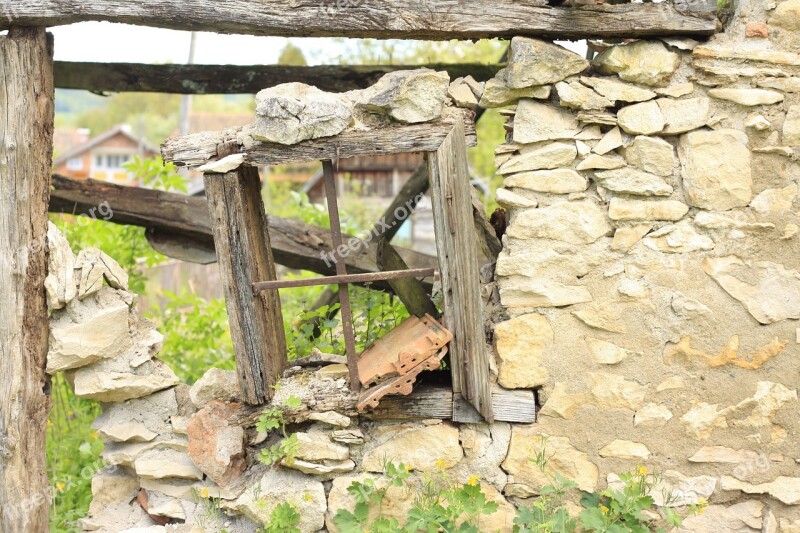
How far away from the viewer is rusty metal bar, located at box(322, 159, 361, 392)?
9.10 ft

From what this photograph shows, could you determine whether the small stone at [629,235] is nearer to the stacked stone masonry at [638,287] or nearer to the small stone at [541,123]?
the stacked stone masonry at [638,287]

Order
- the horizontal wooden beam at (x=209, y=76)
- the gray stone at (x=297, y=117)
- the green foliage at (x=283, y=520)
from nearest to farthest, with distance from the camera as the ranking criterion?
1. the gray stone at (x=297, y=117)
2. the green foliage at (x=283, y=520)
3. the horizontal wooden beam at (x=209, y=76)

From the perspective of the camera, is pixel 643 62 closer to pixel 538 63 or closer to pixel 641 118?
pixel 641 118

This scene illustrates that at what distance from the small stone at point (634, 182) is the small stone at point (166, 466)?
2029 mm

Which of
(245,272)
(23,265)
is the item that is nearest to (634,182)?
(245,272)

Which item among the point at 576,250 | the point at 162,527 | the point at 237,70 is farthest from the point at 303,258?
the point at 576,250

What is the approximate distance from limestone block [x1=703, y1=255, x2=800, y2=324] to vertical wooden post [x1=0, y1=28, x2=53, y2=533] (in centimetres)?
264

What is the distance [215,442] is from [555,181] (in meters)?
1.69

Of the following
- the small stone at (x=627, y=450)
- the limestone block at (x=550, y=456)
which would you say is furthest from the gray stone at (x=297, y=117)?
the small stone at (x=627, y=450)

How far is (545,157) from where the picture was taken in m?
2.73

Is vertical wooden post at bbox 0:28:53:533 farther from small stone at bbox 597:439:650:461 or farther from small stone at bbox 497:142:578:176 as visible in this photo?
small stone at bbox 597:439:650:461

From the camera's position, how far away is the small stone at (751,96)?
104 inches

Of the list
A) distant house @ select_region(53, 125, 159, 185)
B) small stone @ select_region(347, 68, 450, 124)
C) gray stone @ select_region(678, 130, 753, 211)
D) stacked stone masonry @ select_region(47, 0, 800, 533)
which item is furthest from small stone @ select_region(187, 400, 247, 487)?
distant house @ select_region(53, 125, 159, 185)

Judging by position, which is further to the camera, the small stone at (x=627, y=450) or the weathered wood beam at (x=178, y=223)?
the weathered wood beam at (x=178, y=223)
